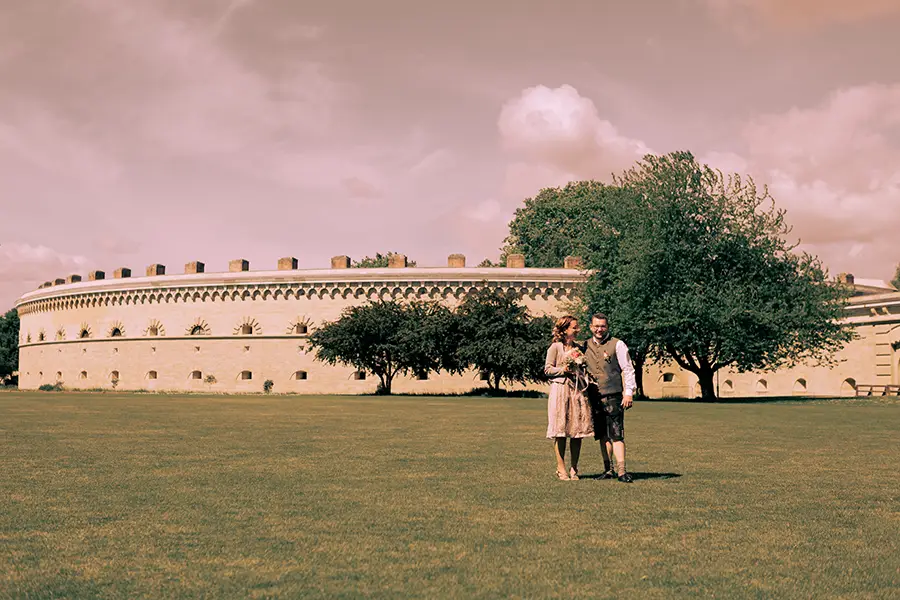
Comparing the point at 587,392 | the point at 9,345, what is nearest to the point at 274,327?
the point at 9,345

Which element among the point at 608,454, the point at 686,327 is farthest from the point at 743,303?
the point at 608,454

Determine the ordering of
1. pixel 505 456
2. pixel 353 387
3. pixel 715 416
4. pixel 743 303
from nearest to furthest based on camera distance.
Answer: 1. pixel 505 456
2. pixel 715 416
3. pixel 743 303
4. pixel 353 387

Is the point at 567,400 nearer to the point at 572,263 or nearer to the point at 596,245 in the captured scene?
the point at 596,245

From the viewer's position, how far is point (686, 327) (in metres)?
38.2

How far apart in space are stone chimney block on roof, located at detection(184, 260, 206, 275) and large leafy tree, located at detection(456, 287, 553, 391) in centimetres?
2560

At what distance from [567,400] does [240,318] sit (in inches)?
2171

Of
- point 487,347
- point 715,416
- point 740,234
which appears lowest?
point 715,416

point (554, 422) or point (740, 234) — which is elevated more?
point (740, 234)

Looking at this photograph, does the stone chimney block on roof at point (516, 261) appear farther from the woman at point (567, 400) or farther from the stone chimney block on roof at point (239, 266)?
the woman at point (567, 400)

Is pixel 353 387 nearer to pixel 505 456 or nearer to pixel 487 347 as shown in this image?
pixel 487 347

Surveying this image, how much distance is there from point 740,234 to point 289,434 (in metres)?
28.6

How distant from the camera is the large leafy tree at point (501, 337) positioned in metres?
47.6

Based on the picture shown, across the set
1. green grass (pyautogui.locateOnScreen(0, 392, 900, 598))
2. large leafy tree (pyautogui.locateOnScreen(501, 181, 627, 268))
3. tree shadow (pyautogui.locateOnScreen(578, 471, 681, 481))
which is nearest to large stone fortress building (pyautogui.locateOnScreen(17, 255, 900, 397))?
large leafy tree (pyautogui.locateOnScreen(501, 181, 627, 268))

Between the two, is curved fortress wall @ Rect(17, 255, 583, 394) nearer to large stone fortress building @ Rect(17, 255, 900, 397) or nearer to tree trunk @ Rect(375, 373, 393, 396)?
large stone fortress building @ Rect(17, 255, 900, 397)
